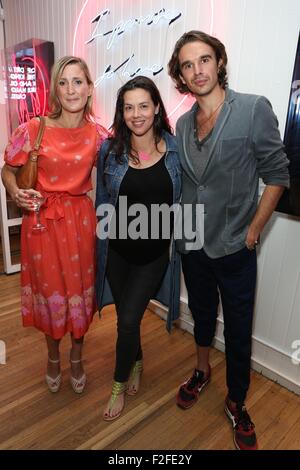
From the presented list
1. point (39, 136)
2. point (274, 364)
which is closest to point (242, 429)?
point (274, 364)

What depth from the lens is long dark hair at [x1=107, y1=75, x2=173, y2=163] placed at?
4.90ft

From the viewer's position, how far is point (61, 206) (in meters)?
1.65

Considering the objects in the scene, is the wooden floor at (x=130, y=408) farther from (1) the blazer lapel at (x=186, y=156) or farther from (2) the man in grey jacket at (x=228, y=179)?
(1) the blazer lapel at (x=186, y=156)

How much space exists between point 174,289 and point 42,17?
3060mm

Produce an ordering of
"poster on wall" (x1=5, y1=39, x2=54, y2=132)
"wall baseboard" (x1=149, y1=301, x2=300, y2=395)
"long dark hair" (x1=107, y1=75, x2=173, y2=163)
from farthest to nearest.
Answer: "poster on wall" (x1=5, y1=39, x2=54, y2=132), "wall baseboard" (x1=149, y1=301, x2=300, y2=395), "long dark hair" (x1=107, y1=75, x2=173, y2=163)

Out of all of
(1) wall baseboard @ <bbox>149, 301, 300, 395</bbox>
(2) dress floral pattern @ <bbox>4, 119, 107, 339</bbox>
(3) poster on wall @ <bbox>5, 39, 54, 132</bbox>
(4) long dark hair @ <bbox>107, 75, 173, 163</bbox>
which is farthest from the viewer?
(3) poster on wall @ <bbox>5, 39, 54, 132</bbox>

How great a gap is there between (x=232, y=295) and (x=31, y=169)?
3.37 ft

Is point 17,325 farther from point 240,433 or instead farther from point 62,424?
point 240,433

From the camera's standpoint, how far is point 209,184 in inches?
57.2

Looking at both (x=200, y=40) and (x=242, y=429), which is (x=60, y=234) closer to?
(x=200, y=40)

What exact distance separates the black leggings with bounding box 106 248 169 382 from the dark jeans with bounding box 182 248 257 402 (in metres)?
0.17

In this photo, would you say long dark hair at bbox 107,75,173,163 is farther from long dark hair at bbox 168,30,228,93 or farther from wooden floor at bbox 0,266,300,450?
wooden floor at bbox 0,266,300,450

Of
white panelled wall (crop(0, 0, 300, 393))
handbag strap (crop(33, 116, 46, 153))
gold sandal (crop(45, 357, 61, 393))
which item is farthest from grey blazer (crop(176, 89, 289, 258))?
gold sandal (crop(45, 357, 61, 393))

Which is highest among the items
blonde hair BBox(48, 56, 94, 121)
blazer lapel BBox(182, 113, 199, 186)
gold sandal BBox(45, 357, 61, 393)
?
blonde hair BBox(48, 56, 94, 121)
